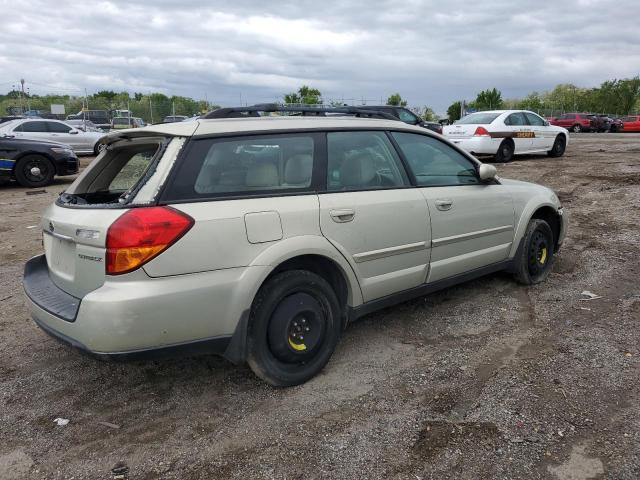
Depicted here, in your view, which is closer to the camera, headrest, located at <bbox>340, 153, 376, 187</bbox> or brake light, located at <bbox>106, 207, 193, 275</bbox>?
brake light, located at <bbox>106, 207, 193, 275</bbox>

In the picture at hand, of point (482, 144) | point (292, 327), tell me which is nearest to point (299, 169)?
point (292, 327)

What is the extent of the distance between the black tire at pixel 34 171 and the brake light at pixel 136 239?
1109 centimetres

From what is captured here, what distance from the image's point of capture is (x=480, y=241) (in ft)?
14.7

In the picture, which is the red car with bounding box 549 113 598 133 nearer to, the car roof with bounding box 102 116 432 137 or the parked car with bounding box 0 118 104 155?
the parked car with bounding box 0 118 104 155

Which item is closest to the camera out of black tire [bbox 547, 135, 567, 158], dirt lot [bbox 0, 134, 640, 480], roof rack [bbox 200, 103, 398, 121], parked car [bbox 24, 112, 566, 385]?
dirt lot [bbox 0, 134, 640, 480]

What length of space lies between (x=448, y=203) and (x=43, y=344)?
10.6ft

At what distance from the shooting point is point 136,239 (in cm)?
271

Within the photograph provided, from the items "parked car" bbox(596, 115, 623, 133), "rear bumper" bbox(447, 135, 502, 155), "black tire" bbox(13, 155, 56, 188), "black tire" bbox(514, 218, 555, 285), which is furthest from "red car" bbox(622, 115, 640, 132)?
"black tire" bbox(514, 218, 555, 285)

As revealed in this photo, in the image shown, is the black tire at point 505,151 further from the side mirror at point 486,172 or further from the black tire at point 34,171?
the black tire at point 34,171

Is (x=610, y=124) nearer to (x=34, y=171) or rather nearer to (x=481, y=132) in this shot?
(x=481, y=132)

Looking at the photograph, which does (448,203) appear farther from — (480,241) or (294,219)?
(294,219)

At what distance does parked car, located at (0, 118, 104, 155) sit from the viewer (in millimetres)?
16395

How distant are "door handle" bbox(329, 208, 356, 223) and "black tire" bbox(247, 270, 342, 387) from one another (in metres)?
0.38

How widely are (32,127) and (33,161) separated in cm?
555
